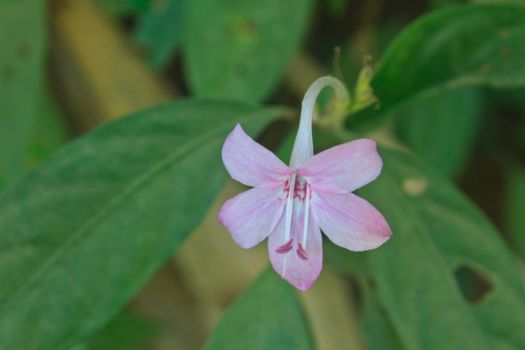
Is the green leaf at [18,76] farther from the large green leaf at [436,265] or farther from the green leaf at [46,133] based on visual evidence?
the large green leaf at [436,265]

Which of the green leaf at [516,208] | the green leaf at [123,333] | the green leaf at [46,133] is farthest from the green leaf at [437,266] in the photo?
the green leaf at [46,133]

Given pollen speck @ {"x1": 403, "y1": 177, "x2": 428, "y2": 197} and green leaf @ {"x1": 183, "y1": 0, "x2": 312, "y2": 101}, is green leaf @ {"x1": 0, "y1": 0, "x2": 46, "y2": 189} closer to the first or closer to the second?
green leaf @ {"x1": 183, "y1": 0, "x2": 312, "y2": 101}

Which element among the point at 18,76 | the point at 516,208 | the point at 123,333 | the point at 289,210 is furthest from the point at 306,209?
the point at 516,208

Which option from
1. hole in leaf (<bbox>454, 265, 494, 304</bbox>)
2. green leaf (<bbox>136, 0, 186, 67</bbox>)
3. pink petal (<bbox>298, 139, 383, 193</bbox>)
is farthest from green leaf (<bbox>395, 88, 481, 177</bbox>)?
pink petal (<bbox>298, 139, 383, 193</bbox>)

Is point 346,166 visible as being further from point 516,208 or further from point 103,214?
point 516,208

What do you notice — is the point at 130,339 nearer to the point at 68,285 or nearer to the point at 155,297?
the point at 155,297

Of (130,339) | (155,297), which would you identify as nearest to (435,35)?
(130,339)
